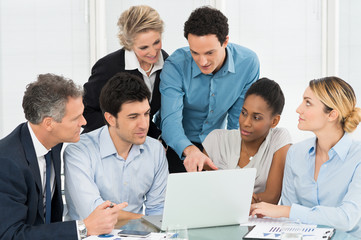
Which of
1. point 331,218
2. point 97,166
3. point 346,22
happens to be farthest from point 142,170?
point 346,22

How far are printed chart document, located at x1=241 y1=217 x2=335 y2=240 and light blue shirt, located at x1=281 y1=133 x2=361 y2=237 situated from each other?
15 centimetres

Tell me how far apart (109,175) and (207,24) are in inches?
38.3

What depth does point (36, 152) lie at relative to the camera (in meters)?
2.28

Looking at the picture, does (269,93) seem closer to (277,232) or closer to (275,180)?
(275,180)

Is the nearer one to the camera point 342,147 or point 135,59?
point 342,147

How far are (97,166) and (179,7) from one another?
301cm

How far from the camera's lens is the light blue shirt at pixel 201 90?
3092 mm

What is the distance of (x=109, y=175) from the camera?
2.64 meters

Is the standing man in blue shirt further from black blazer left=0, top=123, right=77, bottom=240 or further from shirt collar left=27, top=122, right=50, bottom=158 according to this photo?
black blazer left=0, top=123, right=77, bottom=240

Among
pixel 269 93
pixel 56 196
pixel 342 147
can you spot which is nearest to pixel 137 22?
pixel 269 93

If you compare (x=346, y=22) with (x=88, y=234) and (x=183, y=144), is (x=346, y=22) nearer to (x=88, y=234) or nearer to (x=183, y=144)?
(x=183, y=144)

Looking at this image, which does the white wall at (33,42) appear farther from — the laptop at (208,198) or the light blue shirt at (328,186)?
the laptop at (208,198)

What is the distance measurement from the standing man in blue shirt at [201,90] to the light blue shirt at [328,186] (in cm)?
60

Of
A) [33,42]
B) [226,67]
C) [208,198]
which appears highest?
[33,42]
